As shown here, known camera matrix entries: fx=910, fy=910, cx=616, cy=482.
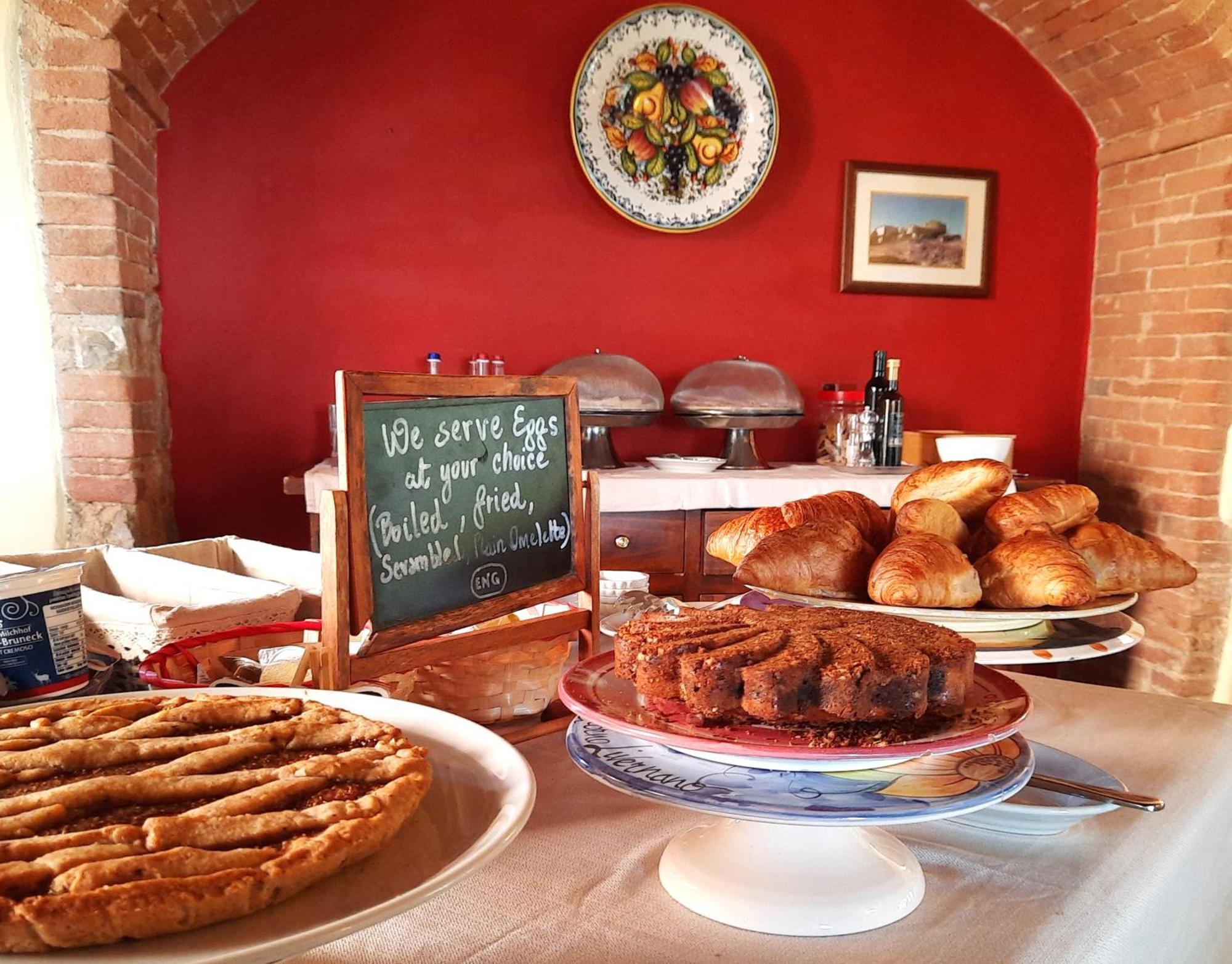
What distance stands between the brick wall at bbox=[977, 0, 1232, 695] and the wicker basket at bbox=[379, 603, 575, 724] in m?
2.60

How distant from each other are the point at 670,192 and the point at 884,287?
0.79 m

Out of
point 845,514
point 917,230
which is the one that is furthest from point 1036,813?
point 917,230

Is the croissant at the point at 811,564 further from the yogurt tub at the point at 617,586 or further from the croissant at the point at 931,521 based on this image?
the yogurt tub at the point at 617,586

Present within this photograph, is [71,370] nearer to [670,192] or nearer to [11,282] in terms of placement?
[11,282]

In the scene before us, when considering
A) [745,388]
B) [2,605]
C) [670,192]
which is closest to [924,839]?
[2,605]

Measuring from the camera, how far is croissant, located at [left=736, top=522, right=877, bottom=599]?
3.02 ft

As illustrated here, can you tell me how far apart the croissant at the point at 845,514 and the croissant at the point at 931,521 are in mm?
27

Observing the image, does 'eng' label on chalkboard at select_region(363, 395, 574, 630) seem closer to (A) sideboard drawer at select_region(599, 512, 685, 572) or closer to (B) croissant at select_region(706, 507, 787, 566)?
(B) croissant at select_region(706, 507, 787, 566)

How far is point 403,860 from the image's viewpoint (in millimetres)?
489

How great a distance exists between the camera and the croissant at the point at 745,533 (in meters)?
1.08

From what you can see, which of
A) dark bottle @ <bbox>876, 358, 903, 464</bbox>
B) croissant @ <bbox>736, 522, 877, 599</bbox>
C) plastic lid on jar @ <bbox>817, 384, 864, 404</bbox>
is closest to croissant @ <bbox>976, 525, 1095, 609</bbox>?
croissant @ <bbox>736, 522, 877, 599</bbox>

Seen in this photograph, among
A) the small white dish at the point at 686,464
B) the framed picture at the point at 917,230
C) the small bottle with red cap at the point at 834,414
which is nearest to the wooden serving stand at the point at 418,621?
the small white dish at the point at 686,464

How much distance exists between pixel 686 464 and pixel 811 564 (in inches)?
64.1

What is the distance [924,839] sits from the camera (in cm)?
68
